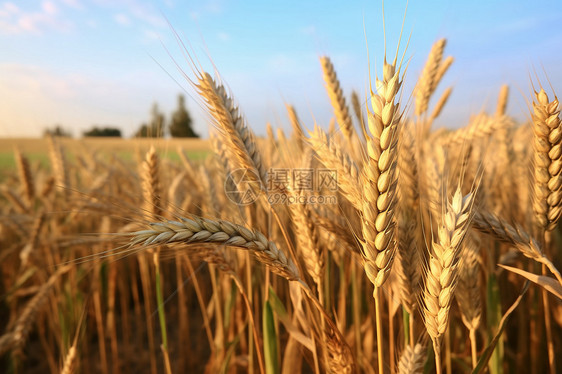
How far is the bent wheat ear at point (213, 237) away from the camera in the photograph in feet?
Result: 2.43

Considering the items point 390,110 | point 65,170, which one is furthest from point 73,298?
point 390,110

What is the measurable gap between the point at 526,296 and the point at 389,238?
1.62 meters

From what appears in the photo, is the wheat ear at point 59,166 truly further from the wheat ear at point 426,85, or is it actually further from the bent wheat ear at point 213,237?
the wheat ear at point 426,85

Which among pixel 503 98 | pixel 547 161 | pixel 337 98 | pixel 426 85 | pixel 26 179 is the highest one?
pixel 503 98

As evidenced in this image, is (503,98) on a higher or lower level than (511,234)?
higher

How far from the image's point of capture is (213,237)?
0.81m

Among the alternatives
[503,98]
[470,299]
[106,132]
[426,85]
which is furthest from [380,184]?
[106,132]

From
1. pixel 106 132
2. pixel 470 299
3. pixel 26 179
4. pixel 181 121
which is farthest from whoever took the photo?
pixel 181 121

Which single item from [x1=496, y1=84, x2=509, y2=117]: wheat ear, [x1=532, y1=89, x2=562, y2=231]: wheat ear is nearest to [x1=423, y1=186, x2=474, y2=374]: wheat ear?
[x1=532, y1=89, x2=562, y2=231]: wheat ear

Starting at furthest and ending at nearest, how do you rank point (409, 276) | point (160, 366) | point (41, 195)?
1. point (41, 195)
2. point (160, 366)
3. point (409, 276)

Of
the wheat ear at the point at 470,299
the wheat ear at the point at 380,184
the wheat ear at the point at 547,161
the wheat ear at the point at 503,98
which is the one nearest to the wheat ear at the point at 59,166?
the wheat ear at the point at 380,184

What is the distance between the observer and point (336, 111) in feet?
5.50

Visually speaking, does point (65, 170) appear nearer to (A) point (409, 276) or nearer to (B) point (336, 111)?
(B) point (336, 111)

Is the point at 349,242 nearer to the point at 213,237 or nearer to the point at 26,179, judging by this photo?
the point at 213,237
